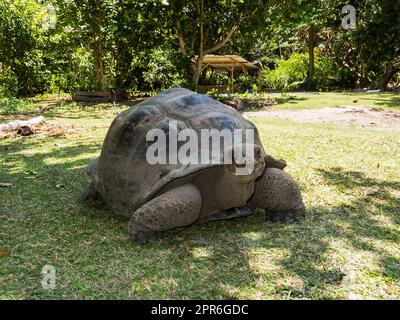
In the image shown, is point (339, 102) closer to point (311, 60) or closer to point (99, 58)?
point (99, 58)

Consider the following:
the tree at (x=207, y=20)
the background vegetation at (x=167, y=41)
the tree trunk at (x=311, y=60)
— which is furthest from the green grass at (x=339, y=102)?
the tree trunk at (x=311, y=60)

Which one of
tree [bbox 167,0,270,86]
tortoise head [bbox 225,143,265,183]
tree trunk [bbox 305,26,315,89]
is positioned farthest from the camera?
tree trunk [bbox 305,26,315,89]

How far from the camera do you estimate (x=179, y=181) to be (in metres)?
2.38

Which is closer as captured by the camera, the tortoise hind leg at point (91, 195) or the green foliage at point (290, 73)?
the tortoise hind leg at point (91, 195)

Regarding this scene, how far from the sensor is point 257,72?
24609 mm

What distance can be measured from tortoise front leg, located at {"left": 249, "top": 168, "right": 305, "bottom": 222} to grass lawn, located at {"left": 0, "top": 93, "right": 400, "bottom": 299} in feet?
0.30

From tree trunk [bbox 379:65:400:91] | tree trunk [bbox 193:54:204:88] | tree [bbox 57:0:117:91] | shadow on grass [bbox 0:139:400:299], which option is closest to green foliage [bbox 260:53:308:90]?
tree trunk [bbox 379:65:400:91]

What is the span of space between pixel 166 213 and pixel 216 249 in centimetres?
34

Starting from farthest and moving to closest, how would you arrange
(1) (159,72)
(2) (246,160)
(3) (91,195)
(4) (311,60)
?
(4) (311,60) → (1) (159,72) → (3) (91,195) → (2) (246,160)

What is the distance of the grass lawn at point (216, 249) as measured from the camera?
1.82 meters

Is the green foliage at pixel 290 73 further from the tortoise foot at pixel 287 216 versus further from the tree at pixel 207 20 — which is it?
the tortoise foot at pixel 287 216

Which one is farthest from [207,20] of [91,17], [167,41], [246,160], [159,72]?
[246,160]

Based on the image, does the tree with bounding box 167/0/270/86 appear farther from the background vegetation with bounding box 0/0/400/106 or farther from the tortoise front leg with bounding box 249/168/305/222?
the tortoise front leg with bounding box 249/168/305/222

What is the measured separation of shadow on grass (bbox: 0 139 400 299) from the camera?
6.07 feet
